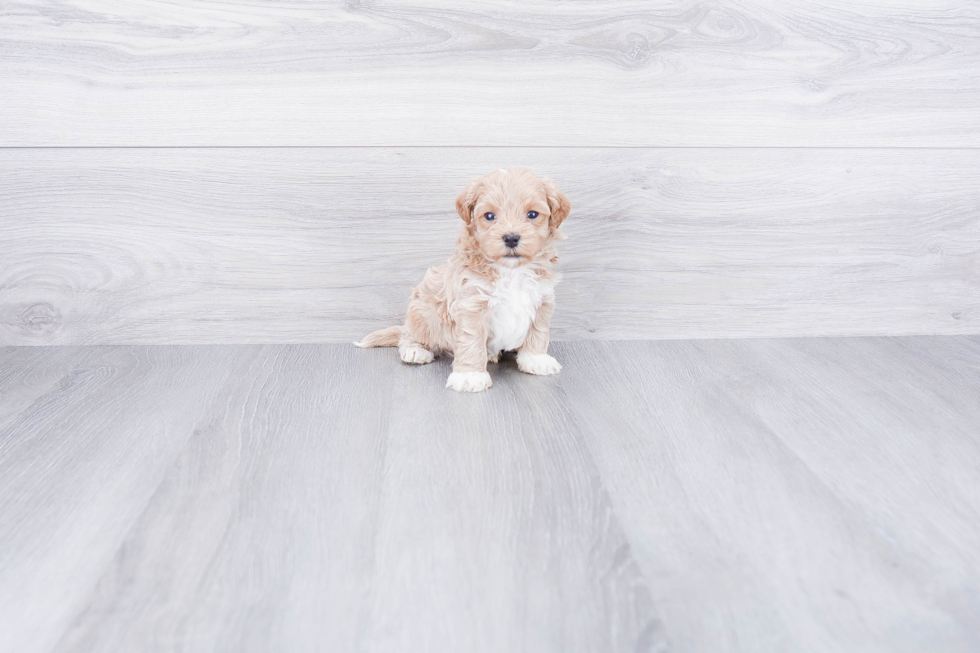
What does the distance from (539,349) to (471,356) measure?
158 millimetres

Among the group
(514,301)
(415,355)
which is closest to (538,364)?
(514,301)

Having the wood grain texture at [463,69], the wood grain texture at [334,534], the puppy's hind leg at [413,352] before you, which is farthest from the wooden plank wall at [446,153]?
the wood grain texture at [334,534]

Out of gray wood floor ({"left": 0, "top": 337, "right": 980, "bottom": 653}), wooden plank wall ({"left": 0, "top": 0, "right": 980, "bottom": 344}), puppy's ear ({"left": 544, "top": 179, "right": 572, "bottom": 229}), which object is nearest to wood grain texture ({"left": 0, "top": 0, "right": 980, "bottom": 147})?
wooden plank wall ({"left": 0, "top": 0, "right": 980, "bottom": 344})

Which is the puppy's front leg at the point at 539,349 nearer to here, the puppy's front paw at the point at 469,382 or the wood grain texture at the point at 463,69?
the puppy's front paw at the point at 469,382

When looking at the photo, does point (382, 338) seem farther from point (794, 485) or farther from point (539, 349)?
point (794, 485)

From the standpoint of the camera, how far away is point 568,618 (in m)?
0.72

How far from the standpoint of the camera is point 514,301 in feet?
4.43

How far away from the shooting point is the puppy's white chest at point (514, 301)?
134 centimetres

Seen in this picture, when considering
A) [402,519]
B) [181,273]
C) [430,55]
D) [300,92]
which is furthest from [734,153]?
[181,273]

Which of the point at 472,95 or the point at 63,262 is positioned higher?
the point at 472,95

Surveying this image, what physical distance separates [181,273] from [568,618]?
1.19 m

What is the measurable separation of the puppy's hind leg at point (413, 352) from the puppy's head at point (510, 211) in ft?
0.91

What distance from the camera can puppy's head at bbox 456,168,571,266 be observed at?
4.17ft

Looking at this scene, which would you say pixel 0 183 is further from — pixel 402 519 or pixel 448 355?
pixel 402 519
